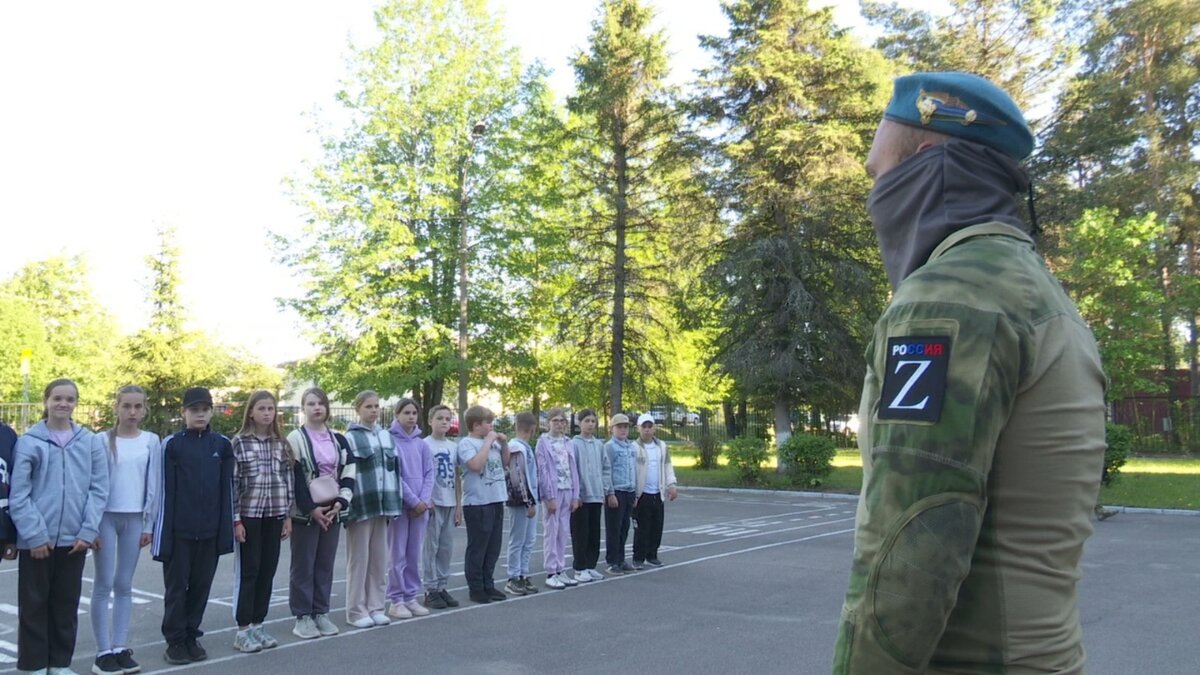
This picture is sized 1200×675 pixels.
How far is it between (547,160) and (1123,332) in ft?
57.3

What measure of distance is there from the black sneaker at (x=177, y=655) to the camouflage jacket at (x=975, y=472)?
7.00 m

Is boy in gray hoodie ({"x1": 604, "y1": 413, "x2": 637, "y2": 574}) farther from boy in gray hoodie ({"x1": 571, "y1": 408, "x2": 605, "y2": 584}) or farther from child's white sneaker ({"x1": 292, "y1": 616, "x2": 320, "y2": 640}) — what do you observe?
child's white sneaker ({"x1": 292, "y1": 616, "x2": 320, "y2": 640})

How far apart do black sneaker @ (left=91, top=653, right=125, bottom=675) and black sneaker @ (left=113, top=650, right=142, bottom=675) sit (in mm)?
24

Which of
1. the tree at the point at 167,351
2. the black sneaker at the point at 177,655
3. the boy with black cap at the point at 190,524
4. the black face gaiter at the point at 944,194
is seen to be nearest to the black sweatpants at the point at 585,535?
the boy with black cap at the point at 190,524

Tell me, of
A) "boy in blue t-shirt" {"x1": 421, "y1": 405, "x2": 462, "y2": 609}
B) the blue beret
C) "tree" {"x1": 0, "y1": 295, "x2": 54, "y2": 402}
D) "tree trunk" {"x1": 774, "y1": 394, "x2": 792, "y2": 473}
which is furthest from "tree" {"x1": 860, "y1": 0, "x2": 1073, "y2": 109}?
"tree" {"x1": 0, "y1": 295, "x2": 54, "y2": 402}

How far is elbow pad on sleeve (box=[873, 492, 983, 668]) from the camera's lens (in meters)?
1.41

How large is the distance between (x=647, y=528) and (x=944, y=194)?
416 inches

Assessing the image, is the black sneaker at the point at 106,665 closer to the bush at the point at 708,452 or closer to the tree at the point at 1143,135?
the bush at the point at 708,452

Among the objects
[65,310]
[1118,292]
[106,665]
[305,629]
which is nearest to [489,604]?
[305,629]

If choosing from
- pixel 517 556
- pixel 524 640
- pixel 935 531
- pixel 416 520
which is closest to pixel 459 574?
pixel 517 556

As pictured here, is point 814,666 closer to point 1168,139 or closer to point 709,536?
point 709,536

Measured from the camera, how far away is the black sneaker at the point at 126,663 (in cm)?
685

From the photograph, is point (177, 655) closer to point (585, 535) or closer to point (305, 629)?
point (305, 629)

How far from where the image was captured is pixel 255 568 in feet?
25.0
